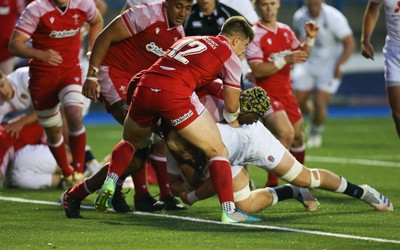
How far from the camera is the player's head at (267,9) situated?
11188mm

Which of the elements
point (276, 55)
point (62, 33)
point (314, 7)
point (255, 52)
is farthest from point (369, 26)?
point (314, 7)

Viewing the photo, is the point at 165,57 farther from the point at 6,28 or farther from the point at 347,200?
the point at 6,28

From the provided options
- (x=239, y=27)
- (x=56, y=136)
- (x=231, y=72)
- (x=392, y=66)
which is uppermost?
(x=239, y=27)

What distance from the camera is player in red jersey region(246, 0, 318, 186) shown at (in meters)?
10.9

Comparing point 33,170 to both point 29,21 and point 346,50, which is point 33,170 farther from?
point 346,50

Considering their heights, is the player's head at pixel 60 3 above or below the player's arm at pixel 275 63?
above

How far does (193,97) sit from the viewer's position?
8.56m

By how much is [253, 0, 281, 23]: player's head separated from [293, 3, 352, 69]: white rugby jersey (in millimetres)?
4957

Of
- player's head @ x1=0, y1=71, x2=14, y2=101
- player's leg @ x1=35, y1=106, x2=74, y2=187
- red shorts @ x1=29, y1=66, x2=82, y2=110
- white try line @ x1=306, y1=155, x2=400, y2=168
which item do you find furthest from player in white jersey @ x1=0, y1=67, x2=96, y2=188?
white try line @ x1=306, y1=155, x2=400, y2=168

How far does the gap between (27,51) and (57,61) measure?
1.09 ft

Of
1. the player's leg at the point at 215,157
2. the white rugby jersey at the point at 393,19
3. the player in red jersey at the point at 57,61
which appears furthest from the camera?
the player in red jersey at the point at 57,61

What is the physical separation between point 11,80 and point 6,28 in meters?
3.57

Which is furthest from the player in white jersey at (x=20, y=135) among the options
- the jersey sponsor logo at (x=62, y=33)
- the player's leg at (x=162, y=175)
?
the player's leg at (x=162, y=175)

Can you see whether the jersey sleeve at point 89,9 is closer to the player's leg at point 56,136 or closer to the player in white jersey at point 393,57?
the player's leg at point 56,136
